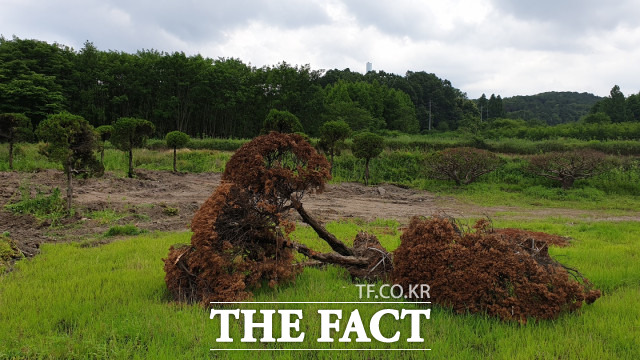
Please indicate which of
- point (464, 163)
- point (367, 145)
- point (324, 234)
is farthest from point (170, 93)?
point (324, 234)

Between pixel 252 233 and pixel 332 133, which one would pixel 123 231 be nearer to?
pixel 252 233

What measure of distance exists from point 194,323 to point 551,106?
4551 inches

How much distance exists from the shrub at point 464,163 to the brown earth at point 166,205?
246 cm

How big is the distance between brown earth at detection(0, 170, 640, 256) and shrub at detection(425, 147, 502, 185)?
2458 mm

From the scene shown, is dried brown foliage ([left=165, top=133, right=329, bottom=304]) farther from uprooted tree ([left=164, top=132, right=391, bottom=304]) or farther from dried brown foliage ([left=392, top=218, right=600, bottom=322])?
dried brown foliage ([left=392, top=218, right=600, bottom=322])

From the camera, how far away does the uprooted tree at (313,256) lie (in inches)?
156

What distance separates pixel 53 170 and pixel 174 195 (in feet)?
28.8

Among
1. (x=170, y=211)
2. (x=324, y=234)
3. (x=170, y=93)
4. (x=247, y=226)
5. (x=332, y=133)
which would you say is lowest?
(x=170, y=211)

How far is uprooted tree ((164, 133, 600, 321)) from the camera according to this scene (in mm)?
3963

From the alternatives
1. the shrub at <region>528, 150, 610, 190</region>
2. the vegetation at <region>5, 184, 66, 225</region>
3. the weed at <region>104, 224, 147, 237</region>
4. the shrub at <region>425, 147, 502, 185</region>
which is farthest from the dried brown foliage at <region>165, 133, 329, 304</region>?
the shrub at <region>528, 150, 610, 190</region>

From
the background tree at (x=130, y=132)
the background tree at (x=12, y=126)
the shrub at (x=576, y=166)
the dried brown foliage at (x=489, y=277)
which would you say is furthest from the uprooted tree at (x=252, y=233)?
the background tree at (x=12, y=126)

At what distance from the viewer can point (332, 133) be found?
21.8 metres

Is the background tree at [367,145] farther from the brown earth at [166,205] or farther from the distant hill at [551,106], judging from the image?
the distant hill at [551,106]

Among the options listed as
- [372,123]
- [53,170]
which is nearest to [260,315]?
[53,170]
